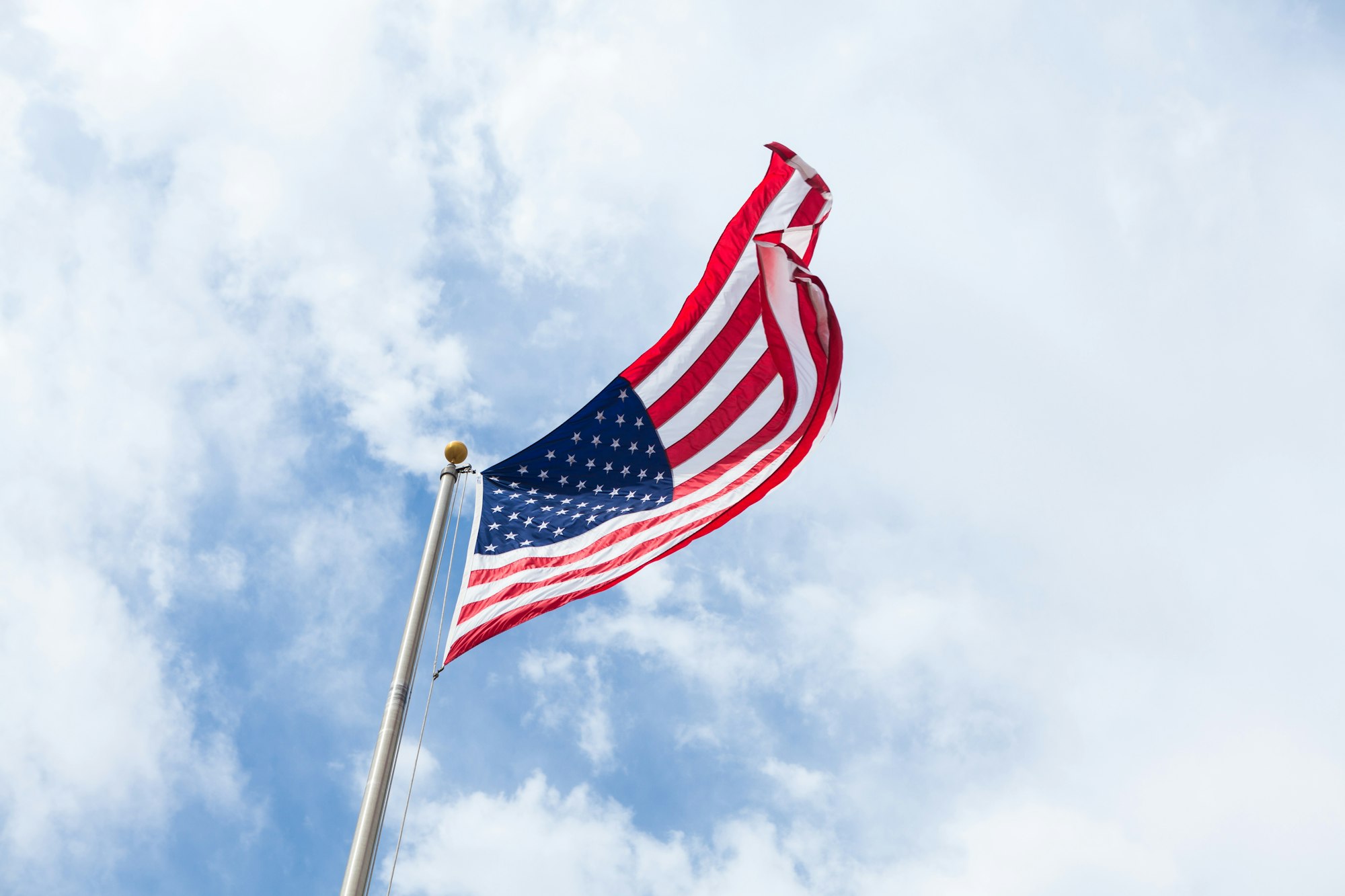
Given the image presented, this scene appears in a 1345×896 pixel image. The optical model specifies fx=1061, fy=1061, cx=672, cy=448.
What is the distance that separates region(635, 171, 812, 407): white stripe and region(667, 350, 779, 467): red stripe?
0.68m

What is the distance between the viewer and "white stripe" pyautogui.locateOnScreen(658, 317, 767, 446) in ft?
46.5

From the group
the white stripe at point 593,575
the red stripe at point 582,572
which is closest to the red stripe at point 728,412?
the white stripe at point 593,575

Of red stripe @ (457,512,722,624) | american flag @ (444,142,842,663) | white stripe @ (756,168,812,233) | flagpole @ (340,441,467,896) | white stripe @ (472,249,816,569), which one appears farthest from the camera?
white stripe @ (756,168,812,233)

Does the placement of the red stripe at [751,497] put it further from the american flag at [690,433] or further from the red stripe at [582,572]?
the red stripe at [582,572]

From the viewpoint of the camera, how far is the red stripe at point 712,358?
14.2 meters

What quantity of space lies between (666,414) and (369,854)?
708 centimetres

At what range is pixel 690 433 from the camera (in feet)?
46.8

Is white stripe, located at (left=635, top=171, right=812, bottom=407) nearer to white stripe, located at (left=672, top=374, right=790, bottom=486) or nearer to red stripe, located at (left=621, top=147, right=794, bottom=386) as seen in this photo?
red stripe, located at (left=621, top=147, right=794, bottom=386)

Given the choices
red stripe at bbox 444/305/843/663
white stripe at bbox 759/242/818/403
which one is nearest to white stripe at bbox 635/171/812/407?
white stripe at bbox 759/242/818/403

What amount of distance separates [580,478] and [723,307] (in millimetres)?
3278

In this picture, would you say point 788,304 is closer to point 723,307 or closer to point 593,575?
point 723,307

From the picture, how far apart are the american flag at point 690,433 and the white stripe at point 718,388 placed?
Result: 20 mm

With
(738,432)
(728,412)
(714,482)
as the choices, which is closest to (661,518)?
(714,482)

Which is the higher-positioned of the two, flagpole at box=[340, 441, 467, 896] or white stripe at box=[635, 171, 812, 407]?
white stripe at box=[635, 171, 812, 407]
